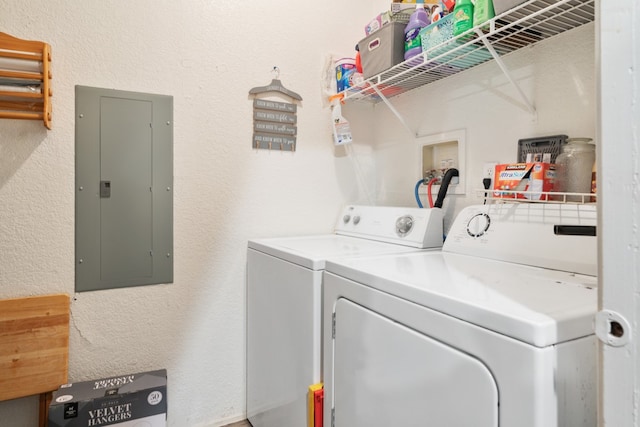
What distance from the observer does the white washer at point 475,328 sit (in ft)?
1.96

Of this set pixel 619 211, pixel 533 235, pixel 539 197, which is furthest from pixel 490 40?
pixel 619 211

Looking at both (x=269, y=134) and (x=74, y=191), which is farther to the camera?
(x=269, y=134)

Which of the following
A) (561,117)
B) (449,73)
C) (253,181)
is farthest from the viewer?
(253,181)

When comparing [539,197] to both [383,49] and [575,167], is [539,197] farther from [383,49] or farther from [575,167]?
[383,49]

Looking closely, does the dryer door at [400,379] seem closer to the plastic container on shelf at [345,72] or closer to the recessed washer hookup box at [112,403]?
the recessed washer hookup box at [112,403]

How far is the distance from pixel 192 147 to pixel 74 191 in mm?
538

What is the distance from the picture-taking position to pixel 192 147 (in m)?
1.75

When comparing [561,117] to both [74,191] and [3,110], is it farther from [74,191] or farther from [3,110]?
[3,110]

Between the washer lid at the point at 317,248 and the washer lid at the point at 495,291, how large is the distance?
110 mm

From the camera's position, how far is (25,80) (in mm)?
1397

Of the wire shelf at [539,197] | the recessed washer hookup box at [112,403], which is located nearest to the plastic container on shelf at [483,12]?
the wire shelf at [539,197]

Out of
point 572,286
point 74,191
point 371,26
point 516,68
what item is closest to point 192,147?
point 74,191

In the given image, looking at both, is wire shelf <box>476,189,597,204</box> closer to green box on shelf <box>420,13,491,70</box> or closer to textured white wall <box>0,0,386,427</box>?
green box on shelf <box>420,13,491,70</box>

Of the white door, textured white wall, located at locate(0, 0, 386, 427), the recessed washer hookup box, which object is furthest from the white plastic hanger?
the white door
